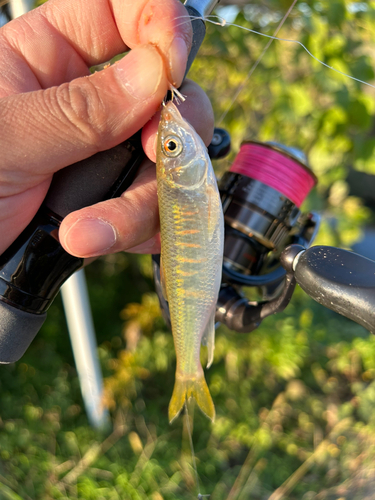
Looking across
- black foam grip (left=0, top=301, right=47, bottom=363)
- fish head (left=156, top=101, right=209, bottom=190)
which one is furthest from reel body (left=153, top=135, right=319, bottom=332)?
black foam grip (left=0, top=301, right=47, bottom=363)

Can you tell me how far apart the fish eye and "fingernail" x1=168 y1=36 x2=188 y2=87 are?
0.52ft

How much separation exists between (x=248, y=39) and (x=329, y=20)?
2.30 feet

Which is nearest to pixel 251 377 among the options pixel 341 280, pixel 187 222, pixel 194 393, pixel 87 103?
pixel 194 393

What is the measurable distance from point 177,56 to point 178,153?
256mm

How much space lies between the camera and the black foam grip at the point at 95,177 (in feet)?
3.99

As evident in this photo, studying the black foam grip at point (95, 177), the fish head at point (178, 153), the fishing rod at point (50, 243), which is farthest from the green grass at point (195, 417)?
the fish head at point (178, 153)

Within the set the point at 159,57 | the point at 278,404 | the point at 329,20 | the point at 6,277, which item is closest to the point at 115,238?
the point at 6,277

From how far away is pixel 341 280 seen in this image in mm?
955

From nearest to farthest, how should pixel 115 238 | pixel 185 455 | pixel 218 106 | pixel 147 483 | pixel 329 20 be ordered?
pixel 115 238
pixel 329 20
pixel 147 483
pixel 185 455
pixel 218 106

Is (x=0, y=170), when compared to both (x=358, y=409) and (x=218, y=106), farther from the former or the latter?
(x=358, y=409)

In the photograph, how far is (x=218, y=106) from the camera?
10.3 feet

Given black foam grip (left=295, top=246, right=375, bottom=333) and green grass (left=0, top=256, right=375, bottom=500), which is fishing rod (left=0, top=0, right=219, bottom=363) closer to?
black foam grip (left=295, top=246, right=375, bottom=333)

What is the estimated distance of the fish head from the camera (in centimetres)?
116

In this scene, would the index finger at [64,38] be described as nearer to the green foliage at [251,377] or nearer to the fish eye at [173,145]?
the fish eye at [173,145]
